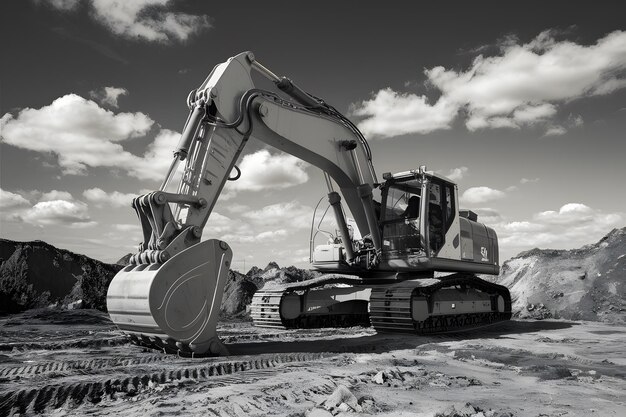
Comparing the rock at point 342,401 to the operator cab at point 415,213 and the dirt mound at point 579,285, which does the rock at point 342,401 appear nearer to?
the operator cab at point 415,213

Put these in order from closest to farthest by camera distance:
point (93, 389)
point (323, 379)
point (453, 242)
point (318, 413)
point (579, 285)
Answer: point (318, 413), point (93, 389), point (323, 379), point (453, 242), point (579, 285)

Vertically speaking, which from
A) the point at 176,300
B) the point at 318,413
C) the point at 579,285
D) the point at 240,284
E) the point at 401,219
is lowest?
the point at 318,413

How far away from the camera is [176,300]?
612 centimetres

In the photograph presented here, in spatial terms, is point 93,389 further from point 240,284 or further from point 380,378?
point 240,284

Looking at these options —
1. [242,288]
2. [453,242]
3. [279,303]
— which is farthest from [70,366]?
[242,288]

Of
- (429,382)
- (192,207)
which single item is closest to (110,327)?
(192,207)

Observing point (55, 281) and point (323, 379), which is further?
point (55, 281)

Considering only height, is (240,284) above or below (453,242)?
below

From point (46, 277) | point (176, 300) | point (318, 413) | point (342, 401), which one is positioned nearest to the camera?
point (318, 413)

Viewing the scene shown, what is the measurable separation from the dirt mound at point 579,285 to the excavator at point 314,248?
445 centimetres

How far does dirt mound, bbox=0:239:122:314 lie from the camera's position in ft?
51.2

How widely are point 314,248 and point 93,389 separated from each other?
6.45 m

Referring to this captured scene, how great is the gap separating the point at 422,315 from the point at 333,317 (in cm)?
253

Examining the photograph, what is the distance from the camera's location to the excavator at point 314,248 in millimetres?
6320
